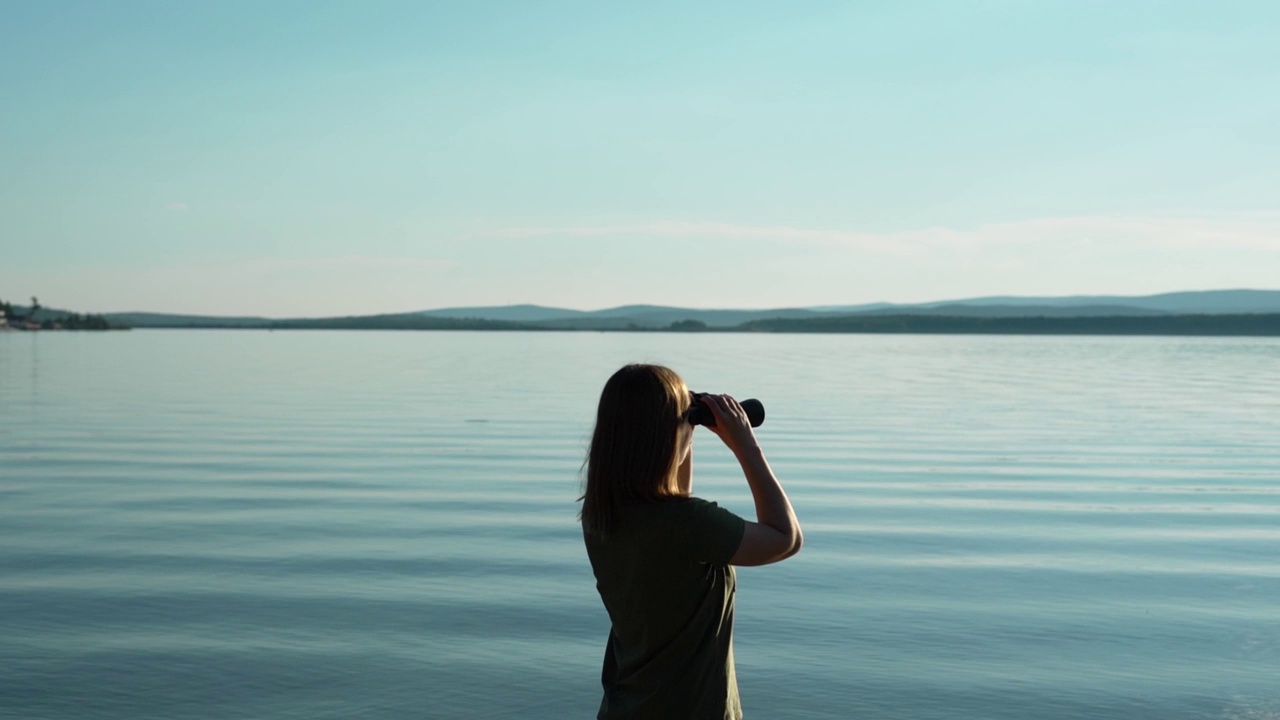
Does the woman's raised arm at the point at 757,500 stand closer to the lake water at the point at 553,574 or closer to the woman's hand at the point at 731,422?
the woman's hand at the point at 731,422

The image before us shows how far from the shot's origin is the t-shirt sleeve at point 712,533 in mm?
3586

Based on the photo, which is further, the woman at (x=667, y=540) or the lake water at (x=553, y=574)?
the lake water at (x=553, y=574)

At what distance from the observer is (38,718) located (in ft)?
20.2

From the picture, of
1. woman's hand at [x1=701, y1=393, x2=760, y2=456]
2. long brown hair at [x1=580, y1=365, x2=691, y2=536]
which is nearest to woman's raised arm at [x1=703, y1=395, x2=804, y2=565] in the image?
woman's hand at [x1=701, y1=393, x2=760, y2=456]

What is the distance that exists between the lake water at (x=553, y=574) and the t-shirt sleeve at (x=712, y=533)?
2941mm

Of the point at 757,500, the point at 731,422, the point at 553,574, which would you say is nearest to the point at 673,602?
the point at 757,500

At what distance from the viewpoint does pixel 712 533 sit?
11.8 feet

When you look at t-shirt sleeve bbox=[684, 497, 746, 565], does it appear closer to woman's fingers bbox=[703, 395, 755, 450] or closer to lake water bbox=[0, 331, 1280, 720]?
woman's fingers bbox=[703, 395, 755, 450]

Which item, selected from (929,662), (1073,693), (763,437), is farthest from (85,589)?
(763,437)

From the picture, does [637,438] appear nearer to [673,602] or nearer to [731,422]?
[731,422]

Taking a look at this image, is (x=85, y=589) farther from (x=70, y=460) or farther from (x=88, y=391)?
(x=88, y=391)

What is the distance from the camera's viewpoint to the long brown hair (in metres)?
3.57

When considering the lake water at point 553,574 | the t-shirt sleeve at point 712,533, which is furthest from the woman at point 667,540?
the lake water at point 553,574

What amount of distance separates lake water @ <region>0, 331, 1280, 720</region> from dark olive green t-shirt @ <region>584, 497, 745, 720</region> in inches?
107
